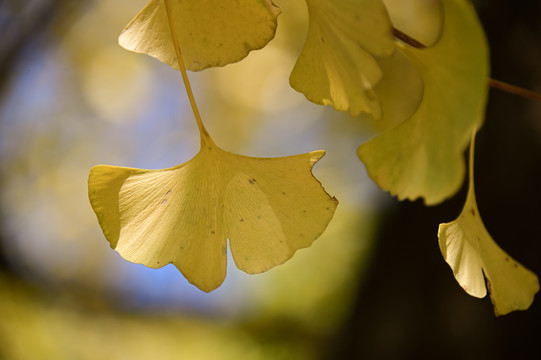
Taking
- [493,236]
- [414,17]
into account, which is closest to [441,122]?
[493,236]

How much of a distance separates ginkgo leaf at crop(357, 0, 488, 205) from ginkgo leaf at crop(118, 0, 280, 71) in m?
0.05

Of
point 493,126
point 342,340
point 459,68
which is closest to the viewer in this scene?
point 459,68

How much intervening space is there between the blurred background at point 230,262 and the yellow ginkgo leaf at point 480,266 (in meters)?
0.43

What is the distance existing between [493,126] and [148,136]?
0.58m

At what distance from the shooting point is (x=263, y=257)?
0.14 metres

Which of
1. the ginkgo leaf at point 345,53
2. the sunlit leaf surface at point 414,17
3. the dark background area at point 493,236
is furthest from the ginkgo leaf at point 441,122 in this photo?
the sunlit leaf surface at point 414,17

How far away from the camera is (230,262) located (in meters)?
0.66

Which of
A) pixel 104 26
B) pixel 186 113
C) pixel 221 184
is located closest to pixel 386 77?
pixel 186 113

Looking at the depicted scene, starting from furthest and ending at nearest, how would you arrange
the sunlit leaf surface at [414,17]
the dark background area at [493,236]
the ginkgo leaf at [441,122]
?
the sunlit leaf surface at [414,17]
the dark background area at [493,236]
the ginkgo leaf at [441,122]

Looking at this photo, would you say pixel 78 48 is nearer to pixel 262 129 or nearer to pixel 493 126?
pixel 262 129

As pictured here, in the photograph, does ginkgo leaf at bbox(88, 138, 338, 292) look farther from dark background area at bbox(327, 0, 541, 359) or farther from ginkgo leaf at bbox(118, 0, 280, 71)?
dark background area at bbox(327, 0, 541, 359)

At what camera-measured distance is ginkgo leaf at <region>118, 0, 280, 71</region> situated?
0.15 meters

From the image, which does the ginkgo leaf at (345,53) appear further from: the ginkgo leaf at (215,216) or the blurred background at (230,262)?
the blurred background at (230,262)

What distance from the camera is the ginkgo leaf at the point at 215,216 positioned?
14 cm
